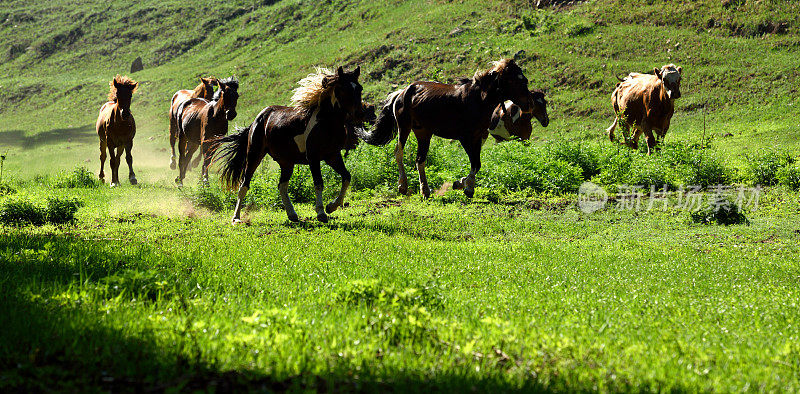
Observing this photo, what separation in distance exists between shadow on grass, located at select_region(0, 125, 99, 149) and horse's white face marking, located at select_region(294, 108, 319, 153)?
2776cm

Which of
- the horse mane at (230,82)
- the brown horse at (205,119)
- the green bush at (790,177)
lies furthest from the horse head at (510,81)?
the horse mane at (230,82)

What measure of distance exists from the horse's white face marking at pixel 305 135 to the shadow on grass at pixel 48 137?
2776 cm

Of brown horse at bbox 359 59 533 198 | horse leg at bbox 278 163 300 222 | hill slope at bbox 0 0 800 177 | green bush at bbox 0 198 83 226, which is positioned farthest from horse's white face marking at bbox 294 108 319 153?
hill slope at bbox 0 0 800 177

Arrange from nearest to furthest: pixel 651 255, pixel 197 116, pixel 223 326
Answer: pixel 223 326, pixel 651 255, pixel 197 116

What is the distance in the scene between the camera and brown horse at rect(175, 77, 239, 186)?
1630 centimetres

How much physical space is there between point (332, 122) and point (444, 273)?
4.63 m

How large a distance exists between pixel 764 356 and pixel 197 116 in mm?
15886

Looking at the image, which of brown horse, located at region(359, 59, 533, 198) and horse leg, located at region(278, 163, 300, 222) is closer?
horse leg, located at region(278, 163, 300, 222)

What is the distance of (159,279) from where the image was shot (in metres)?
6.04

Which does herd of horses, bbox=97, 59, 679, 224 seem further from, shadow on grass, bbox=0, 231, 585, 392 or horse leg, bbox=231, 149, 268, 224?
shadow on grass, bbox=0, 231, 585, 392

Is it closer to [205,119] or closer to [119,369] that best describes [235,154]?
[205,119]

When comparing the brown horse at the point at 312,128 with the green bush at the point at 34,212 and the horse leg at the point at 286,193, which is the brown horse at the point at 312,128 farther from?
the green bush at the point at 34,212

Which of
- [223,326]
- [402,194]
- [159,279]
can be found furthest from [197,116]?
[223,326]

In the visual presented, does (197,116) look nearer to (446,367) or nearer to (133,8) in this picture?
(446,367)
